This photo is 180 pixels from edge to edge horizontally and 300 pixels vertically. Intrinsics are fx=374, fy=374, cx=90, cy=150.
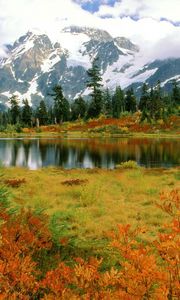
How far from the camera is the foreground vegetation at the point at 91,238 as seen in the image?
15.5 ft

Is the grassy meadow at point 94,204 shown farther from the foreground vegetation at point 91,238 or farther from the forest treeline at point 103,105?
the forest treeline at point 103,105

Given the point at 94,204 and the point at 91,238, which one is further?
the point at 94,204

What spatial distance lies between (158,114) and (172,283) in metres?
91.2

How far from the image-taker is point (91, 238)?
35.7 feet

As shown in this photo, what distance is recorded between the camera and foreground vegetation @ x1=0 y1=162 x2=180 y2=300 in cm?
473

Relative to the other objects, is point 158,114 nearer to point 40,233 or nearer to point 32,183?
point 32,183

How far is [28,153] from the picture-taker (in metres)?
47.3

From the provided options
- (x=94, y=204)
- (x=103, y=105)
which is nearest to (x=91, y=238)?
(x=94, y=204)

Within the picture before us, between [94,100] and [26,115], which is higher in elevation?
[94,100]

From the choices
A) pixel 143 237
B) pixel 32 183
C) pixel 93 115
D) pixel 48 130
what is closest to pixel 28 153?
pixel 32 183

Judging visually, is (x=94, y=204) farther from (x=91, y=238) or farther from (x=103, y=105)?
(x=103, y=105)

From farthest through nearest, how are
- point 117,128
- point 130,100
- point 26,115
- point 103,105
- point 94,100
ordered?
point 130,100, point 26,115, point 103,105, point 94,100, point 117,128

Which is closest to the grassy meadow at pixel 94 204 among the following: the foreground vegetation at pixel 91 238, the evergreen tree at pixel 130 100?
the foreground vegetation at pixel 91 238

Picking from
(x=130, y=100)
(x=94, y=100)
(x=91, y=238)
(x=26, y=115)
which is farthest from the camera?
(x=130, y=100)
